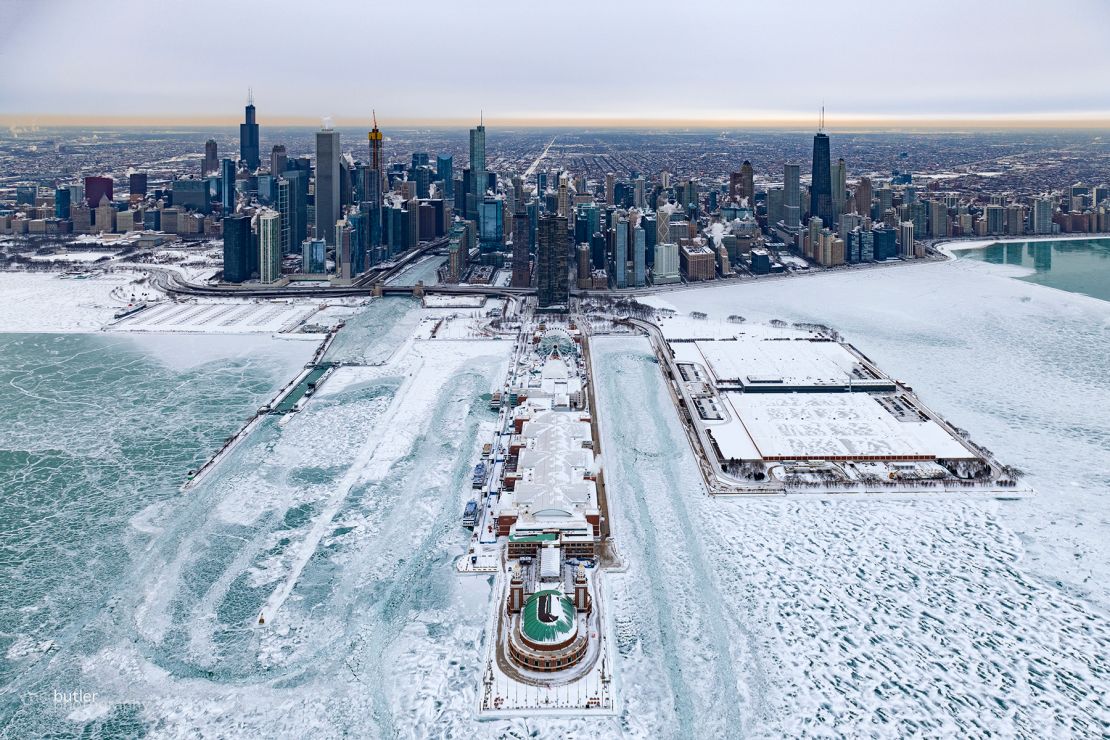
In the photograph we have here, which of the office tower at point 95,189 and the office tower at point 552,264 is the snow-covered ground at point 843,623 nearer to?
the office tower at point 552,264

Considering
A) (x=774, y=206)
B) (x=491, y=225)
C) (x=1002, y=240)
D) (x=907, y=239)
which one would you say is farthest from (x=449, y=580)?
(x=1002, y=240)

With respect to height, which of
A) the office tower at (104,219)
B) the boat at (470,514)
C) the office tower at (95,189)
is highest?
the office tower at (95,189)

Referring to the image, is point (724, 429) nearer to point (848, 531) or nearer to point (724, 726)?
point (848, 531)

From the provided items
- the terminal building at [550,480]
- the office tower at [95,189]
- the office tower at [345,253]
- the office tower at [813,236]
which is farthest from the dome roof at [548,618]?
the office tower at [95,189]

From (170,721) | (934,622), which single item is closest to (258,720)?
(170,721)

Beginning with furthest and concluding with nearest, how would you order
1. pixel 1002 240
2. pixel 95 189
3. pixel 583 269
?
pixel 95 189, pixel 1002 240, pixel 583 269

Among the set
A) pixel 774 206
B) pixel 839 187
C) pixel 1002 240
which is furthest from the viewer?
pixel 774 206

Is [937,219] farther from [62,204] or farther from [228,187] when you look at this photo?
[62,204]
